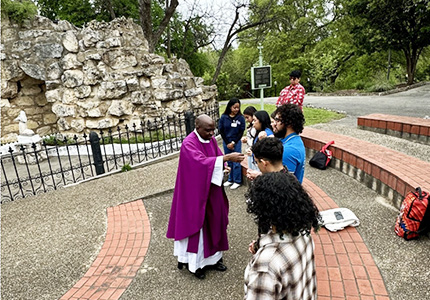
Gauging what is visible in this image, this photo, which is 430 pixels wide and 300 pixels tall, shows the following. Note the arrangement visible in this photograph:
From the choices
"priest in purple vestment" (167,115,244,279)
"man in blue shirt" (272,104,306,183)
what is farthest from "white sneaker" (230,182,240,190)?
"man in blue shirt" (272,104,306,183)

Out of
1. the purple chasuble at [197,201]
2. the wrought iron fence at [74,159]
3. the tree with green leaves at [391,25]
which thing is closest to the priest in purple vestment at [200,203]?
the purple chasuble at [197,201]

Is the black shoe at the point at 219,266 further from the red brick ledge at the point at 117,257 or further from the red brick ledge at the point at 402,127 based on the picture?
the red brick ledge at the point at 402,127

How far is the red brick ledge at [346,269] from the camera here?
2.35 meters

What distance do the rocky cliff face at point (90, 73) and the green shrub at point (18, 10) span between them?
252 millimetres

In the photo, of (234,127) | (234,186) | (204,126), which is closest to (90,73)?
(234,127)

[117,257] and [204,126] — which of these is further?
[117,257]

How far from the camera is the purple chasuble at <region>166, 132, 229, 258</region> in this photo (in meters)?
2.69

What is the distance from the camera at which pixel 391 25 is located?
59.4 ft

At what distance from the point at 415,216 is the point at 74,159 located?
29.7 feet

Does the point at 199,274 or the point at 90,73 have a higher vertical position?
the point at 90,73

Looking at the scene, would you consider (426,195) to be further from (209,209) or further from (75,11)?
(75,11)

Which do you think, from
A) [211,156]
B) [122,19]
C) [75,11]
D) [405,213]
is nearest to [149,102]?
[122,19]

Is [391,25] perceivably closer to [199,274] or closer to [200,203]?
Answer: [200,203]

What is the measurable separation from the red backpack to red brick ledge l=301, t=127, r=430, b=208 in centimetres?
53
